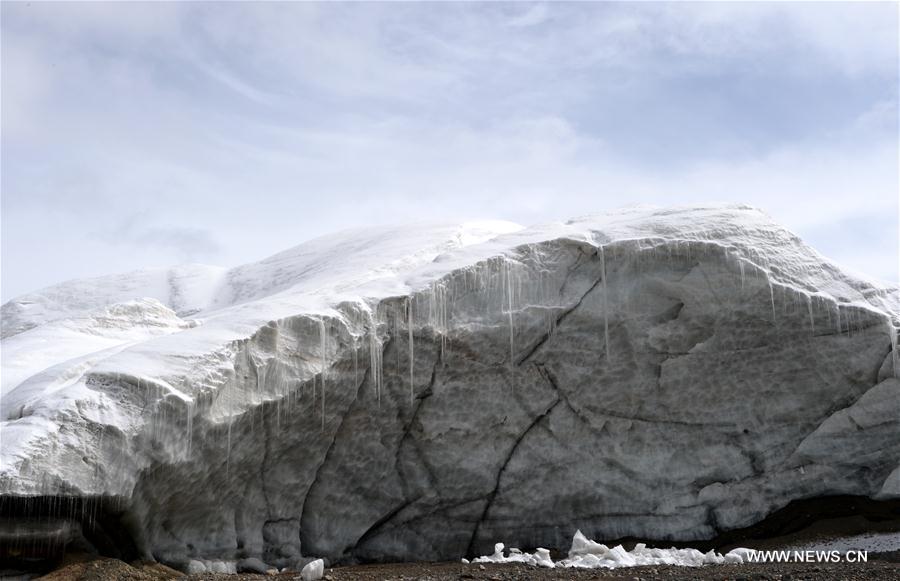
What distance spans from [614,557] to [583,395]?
118 inches

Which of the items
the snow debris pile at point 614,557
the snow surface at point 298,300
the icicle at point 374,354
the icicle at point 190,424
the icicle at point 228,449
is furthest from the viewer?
the icicle at point 374,354

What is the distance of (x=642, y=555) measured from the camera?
13750mm

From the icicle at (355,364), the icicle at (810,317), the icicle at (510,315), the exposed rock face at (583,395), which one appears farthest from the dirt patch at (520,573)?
the icicle at (810,317)

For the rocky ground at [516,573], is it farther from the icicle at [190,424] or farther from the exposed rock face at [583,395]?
the exposed rock face at [583,395]

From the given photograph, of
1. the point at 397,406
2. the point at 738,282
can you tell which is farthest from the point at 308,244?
the point at 738,282

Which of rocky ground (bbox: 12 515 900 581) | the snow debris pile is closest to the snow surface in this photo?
rocky ground (bbox: 12 515 900 581)

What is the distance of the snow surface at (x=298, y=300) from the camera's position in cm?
1174

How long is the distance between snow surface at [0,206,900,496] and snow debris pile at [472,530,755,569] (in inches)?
156

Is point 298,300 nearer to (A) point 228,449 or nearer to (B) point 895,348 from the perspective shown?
(A) point 228,449

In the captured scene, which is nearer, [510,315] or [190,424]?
[190,424]

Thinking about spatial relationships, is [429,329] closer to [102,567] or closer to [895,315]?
[102,567]

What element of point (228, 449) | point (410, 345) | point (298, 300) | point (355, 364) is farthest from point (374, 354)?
point (228, 449)

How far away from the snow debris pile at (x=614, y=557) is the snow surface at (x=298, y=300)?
13.0ft

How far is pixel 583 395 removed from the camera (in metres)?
15.7
